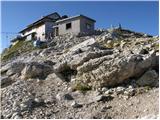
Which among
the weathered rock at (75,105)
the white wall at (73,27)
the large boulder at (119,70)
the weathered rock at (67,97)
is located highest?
the white wall at (73,27)

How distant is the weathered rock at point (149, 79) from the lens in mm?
19836

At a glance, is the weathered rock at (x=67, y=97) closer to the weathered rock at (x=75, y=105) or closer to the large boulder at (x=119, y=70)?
the weathered rock at (x=75, y=105)

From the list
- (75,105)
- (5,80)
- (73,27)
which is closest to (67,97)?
(75,105)

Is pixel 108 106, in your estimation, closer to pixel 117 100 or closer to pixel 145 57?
pixel 117 100

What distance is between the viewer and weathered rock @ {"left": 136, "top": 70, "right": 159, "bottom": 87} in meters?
19.8

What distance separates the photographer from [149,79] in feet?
65.9

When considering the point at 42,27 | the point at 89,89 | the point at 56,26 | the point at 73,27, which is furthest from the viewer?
the point at 42,27

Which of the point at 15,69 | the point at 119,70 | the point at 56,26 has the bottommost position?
the point at 119,70

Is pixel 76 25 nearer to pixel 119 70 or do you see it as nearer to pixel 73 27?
pixel 73 27

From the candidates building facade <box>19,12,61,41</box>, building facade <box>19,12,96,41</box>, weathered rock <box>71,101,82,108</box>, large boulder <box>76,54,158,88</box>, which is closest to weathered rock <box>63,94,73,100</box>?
weathered rock <box>71,101,82,108</box>

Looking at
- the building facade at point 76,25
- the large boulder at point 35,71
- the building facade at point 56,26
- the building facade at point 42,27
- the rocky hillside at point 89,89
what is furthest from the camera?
the building facade at point 42,27

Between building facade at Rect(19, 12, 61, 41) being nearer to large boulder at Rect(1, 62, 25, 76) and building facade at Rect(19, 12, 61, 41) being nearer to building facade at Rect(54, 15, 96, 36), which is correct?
building facade at Rect(54, 15, 96, 36)

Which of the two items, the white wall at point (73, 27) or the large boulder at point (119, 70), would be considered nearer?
the large boulder at point (119, 70)

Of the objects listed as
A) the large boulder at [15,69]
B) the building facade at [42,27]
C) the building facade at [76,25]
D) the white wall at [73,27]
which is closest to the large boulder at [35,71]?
the large boulder at [15,69]
